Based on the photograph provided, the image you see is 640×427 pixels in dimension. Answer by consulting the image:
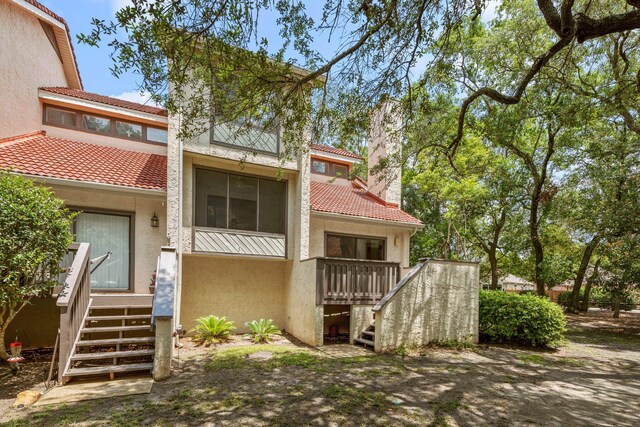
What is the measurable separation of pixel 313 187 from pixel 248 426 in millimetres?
10307

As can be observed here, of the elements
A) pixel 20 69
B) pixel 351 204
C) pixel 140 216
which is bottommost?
pixel 140 216

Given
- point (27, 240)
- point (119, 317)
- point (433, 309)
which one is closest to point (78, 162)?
point (27, 240)

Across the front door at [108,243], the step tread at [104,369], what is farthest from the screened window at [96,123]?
the step tread at [104,369]

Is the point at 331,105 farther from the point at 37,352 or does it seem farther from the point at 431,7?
the point at 37,352

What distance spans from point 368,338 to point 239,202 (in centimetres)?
534

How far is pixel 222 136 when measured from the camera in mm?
9289

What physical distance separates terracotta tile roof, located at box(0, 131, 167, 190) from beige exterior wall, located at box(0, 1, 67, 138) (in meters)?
0.44

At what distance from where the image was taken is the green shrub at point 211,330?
350 inches

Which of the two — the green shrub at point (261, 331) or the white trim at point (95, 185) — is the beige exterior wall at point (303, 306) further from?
the white trim at point (95, 185)

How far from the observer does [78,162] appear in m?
9.02

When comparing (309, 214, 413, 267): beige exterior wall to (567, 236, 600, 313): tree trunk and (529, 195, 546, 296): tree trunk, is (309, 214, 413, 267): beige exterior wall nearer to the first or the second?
(529, 195, 546, 296): tree trunk

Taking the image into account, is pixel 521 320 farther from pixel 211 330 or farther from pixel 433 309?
pixel 211 330

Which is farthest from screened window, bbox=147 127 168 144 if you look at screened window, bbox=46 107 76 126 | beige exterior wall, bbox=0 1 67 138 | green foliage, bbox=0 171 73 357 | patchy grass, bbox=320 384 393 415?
patchy grass, bbox=320 384 393 415

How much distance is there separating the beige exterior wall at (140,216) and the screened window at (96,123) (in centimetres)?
389
